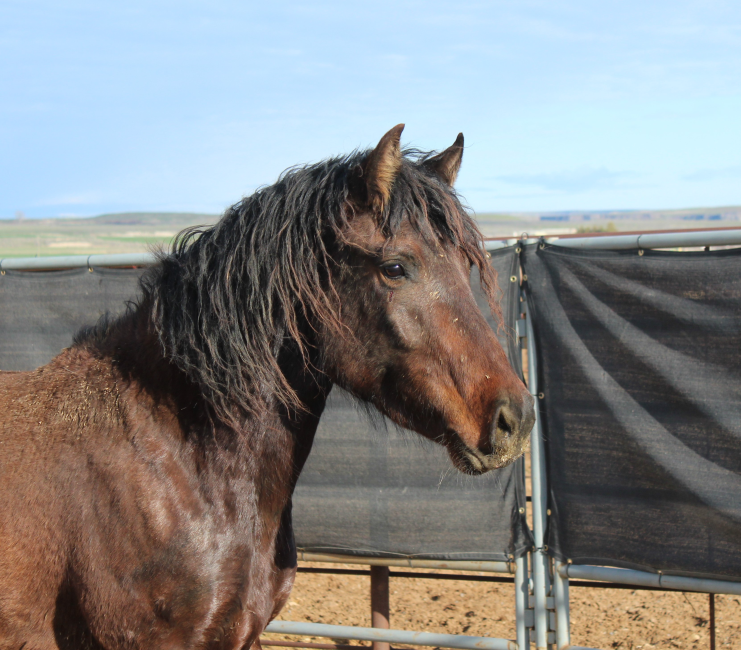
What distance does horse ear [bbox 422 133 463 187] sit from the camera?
242cm

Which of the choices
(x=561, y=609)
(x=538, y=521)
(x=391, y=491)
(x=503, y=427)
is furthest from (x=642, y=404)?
(x=503, y=427)

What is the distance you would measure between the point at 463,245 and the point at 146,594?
154cm

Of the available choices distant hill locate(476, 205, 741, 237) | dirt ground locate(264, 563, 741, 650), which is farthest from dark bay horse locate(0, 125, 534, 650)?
distant hill locate(476, 205, 741, 237)

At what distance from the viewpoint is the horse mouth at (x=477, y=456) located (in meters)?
2.00

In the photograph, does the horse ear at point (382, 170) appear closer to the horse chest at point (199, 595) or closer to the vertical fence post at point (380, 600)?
the horse chest at point (199, 595)

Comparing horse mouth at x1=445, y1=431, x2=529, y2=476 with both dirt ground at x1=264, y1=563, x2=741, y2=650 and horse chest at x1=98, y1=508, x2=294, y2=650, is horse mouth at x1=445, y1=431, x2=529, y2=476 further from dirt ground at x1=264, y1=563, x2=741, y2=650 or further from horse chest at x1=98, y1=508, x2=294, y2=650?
dirt ground at x1=264, y1=563, x2=741, y2=650

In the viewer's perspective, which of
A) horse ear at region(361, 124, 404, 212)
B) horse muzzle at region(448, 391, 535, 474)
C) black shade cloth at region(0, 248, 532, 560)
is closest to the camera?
horse muzzle at region(448, 391, 535, 474)

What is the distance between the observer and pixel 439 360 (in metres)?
2.08

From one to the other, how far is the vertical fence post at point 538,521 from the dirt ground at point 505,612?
35.6 inches

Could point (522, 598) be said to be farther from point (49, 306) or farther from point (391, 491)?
point (49, 306)

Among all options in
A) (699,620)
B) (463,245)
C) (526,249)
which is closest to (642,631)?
(699,620)

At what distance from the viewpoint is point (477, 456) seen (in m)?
2.04

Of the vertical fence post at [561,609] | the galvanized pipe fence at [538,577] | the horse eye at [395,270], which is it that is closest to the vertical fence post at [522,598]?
the galvanized pipe fence at [538,577]

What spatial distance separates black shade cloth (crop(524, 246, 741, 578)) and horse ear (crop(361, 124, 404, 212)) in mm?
1666
